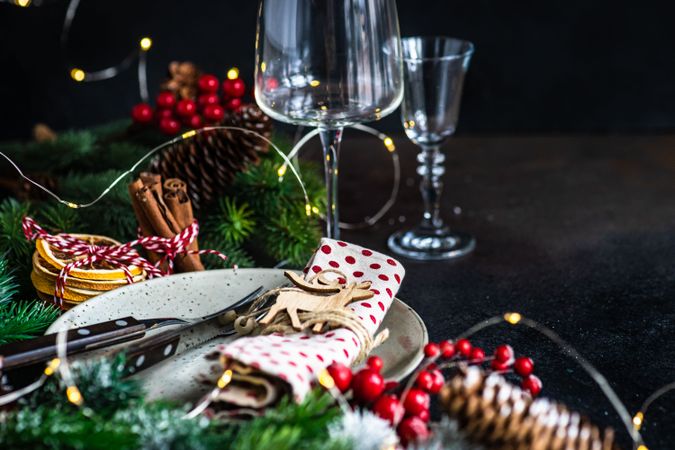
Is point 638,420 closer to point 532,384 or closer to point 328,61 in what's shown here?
point 532,384

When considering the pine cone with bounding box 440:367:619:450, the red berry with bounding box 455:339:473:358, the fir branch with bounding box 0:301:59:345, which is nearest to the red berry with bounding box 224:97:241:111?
the fir branch with bounding box 0:301:59:345

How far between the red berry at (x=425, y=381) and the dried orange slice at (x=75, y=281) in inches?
12.5

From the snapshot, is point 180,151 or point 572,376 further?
point 180,151

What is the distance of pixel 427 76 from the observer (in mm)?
965

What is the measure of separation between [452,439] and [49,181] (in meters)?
0.72

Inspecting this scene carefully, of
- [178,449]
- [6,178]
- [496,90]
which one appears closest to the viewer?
[178,449]

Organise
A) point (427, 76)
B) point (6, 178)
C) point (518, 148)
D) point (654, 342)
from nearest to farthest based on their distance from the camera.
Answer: point (654, 342) < point (427, 76) < point (6, 178) < point (518, 148)

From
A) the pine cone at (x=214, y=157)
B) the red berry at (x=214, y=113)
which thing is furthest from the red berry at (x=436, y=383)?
the red berry at (x=214, y=113)

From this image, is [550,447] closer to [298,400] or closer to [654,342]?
[298,400]

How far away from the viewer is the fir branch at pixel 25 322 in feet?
2.23

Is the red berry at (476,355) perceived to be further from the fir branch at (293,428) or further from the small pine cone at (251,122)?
the small pine cone at (251,122)

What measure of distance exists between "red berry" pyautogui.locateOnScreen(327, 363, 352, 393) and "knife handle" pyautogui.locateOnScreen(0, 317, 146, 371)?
0.57 ft

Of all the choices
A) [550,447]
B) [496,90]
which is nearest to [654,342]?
[550,447]

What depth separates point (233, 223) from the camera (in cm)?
96
